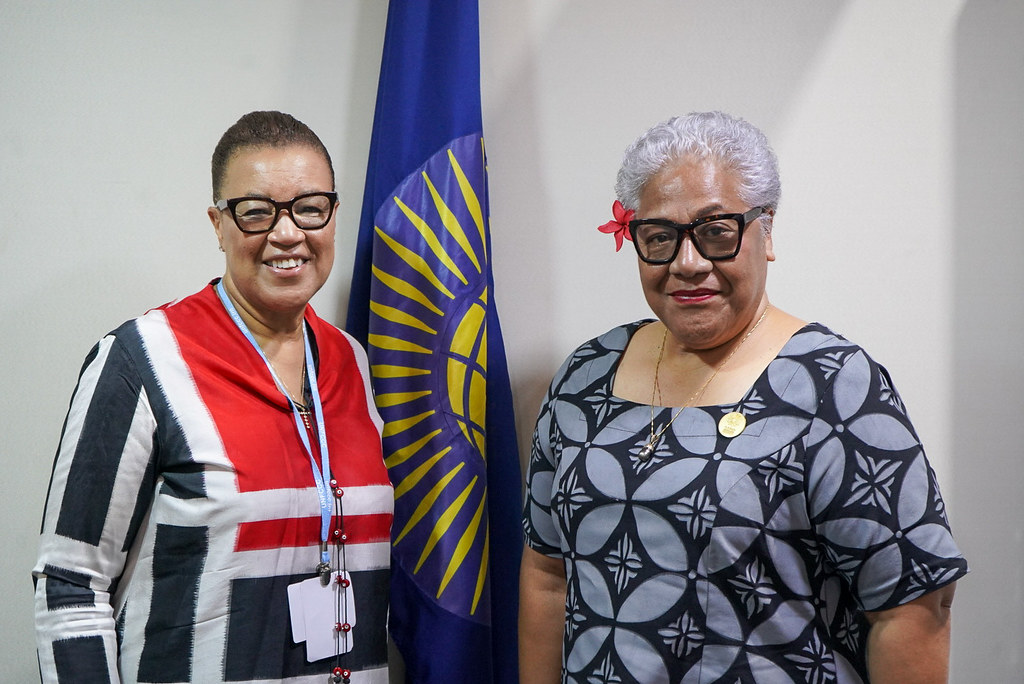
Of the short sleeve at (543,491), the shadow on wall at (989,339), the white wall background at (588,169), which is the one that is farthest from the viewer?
the shadow on wall at (989,339)

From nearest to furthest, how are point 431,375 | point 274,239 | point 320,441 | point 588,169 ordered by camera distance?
point 274,239
point 320,441
point 431,375
point 588,169

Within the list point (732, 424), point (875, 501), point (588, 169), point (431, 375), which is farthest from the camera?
point (588, 169)

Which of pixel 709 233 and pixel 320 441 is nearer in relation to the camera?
pixel 709 233

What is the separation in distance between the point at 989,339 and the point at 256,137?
1709 millimetres

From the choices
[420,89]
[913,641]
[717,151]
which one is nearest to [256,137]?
[420,89]

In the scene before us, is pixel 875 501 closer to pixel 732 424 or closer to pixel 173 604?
pixel 732 424

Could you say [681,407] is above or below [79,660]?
above

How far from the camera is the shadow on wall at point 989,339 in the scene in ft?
6.97

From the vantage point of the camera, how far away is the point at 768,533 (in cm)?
146

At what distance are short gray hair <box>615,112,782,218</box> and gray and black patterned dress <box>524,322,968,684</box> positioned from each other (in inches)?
10.5

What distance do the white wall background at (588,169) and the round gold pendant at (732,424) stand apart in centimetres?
78

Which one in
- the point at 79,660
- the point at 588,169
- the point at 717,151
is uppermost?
the point at 588,169

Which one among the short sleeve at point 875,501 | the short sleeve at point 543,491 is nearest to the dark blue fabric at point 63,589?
the short sleeve at point 543,491

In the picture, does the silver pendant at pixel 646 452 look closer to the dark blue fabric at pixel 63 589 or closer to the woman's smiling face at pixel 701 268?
the woman's smiling face at pixel 701 268
